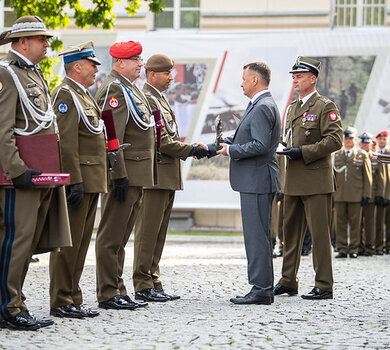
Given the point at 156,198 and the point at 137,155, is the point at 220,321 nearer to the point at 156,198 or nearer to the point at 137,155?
the point at 137,155

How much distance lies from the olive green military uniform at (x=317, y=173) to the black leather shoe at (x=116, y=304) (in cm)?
204

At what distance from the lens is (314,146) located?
9.45 metres

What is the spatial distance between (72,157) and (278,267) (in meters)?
6.16

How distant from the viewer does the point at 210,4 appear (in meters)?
22.7

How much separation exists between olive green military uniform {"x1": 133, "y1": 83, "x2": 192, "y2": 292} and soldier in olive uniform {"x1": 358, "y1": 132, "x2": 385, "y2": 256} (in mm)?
8207

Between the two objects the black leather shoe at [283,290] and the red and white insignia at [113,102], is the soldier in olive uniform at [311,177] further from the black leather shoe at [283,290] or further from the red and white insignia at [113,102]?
the red and white insignia at [113,102]

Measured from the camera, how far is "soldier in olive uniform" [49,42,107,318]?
7828mm

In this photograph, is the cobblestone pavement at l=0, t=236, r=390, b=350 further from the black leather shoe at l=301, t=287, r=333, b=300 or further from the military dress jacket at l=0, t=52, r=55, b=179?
the military dress jacket at l=0, t=52, r=55, b=179

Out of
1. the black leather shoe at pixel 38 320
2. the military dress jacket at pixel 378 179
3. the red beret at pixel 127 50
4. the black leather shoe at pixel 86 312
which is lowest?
the military dress jacket at pixel 378 179

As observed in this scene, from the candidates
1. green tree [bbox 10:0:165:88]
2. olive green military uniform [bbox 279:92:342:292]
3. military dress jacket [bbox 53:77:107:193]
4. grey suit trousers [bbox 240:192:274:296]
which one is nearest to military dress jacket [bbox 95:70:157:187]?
military dress jacket [bbox 53:77:107:193]

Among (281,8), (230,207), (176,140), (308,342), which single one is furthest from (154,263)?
(281,8)

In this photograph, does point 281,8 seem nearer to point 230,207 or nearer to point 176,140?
point 230,207

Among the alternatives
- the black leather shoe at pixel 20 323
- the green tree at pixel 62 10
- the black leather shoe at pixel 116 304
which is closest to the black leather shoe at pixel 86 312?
the black leather shoe at pixel 116 304

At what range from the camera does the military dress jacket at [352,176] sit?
16891mm
